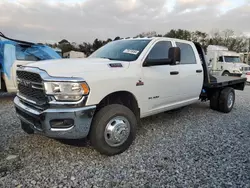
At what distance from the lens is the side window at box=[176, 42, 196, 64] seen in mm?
5000

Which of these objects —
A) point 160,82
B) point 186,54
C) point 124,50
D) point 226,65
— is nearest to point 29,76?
point 124,50

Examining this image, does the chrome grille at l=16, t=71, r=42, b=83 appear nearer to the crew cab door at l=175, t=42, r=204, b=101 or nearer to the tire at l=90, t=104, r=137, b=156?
the tire at l=90, t=104, r=137, b=156

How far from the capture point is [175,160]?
339 centimetres

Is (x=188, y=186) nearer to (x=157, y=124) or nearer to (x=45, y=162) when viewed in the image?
(x=45, y=162)

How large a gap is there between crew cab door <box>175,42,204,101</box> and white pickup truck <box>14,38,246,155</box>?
38 mm

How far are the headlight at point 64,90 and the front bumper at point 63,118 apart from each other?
0.16 metres

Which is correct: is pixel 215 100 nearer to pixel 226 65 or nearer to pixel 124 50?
pixel 124 50

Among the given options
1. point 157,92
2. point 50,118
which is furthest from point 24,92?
point 157,92

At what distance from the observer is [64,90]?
116 inches

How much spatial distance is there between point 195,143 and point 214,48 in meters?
20.3

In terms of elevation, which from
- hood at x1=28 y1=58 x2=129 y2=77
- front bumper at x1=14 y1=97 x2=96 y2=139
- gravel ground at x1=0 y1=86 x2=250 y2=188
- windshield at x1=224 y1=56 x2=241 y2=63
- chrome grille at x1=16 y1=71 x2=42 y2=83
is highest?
windshield at x1=224 y1=56 x2=241 y2=63

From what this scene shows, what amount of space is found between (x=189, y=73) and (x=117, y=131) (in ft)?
7.72

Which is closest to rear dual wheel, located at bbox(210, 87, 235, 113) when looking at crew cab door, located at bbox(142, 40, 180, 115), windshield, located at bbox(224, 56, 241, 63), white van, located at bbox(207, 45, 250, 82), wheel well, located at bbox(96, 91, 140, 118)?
crew cab door, located at bbox(142, 40, 180, 115)

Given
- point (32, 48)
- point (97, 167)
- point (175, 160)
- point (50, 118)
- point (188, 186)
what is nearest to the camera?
point (188, 186)
